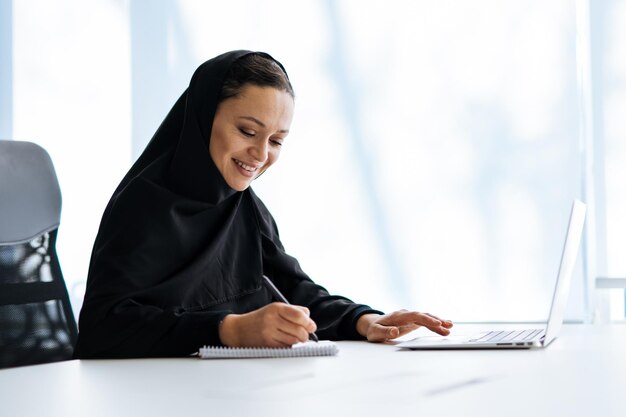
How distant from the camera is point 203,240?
5.34 ft

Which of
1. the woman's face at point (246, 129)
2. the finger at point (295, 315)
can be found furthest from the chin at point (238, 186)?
the finger at point (295, 315)

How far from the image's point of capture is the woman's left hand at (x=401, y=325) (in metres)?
1.49

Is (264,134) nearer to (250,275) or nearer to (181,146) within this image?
(181,146)

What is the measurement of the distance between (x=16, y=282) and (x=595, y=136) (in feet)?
7.35

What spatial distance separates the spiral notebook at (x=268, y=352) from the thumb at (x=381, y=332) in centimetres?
28

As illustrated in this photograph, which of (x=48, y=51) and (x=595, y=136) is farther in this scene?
(x=48, y=51)

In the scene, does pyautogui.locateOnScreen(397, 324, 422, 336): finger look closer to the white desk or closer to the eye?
the white desk

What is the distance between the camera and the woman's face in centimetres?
→ 158

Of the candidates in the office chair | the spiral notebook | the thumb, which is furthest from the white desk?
the office chair

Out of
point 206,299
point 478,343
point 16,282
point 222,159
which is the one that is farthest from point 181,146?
point 478,343

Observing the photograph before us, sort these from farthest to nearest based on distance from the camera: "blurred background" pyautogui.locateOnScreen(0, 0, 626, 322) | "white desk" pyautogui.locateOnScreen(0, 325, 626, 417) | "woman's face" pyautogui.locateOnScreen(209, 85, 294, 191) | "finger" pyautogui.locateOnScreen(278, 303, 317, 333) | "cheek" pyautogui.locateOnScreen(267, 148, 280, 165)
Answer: "blurred background" pyautogui.locateOnScreen(0, 0, 626, 322) → "cheek" pyautogui.locateOnScreen(267, 148, 280, 165) → "woman's face" pyautogui.locateOnScreen(209, 85, 294, 191) → "finger" pyautogui.locateOnScreen(278, 303, 317, 333) → "white desk" pyautogui.locateOnScreen(0, 325, 626, 417)

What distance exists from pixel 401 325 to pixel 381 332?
42 millimetres

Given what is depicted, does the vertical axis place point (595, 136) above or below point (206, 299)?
above

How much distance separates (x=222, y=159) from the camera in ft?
5.31
